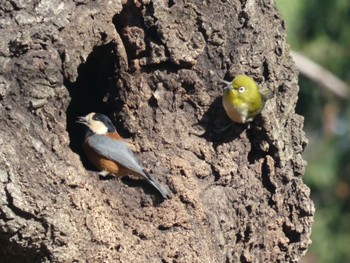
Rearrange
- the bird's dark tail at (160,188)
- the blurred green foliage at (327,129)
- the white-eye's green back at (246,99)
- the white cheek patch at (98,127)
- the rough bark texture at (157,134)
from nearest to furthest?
the rough bark texture at (157,134) < the bird's dark tail at (160,188) < the white-eye's green back at (246,99) < the white cheek patch at (98,127) < the blurred green foliage at (327,129)

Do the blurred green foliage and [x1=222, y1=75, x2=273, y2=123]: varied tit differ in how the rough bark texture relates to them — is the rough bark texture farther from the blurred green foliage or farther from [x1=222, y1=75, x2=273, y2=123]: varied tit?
the blurred green foliage

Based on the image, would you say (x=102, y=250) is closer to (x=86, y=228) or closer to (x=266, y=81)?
(x=86, y=228)

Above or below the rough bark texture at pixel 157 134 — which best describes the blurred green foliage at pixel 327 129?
below

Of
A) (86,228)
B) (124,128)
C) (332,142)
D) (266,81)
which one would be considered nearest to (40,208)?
(86,228)

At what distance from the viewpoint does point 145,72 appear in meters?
5.43

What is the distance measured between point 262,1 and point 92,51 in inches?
37.9

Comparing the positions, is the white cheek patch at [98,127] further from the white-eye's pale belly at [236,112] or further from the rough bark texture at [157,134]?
the white-eye's pale belly at [236,112]

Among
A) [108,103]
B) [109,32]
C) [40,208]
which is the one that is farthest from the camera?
[108,103]

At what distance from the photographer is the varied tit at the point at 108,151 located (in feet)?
17.2

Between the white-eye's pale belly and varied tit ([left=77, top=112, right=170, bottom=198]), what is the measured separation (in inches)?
21.9

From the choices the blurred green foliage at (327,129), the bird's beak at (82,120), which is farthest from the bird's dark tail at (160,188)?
the blurred green foliage at (327,129)

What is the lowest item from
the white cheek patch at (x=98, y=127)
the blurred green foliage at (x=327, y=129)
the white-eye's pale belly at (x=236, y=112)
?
the blurred green foliage at (x=327, y=129)

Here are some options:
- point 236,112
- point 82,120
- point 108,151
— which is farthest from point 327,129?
point 236,112

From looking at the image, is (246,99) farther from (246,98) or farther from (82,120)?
(82,120)
